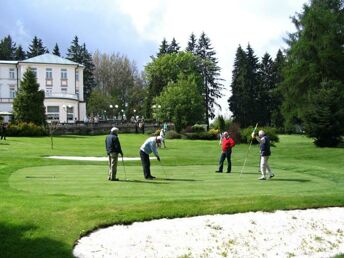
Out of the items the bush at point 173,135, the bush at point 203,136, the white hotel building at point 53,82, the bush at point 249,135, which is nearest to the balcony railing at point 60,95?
the white hotel building at point 53,82

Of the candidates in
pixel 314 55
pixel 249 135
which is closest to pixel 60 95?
pixel 249 135

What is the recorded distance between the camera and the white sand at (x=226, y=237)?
1159 cm

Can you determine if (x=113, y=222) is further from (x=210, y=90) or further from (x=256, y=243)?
(x=210, y=90)

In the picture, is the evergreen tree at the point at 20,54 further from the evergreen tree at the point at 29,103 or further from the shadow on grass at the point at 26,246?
the shadow on grass at the point at 26,246

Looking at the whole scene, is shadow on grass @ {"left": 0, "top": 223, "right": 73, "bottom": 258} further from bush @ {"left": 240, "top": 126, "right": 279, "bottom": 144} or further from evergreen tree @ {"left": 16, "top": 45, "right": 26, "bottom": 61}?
evergreen tree @ {"left": 16, "top": 45, "right": 26, "bottom": 61}

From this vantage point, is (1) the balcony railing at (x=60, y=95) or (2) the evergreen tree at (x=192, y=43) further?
(2) the evergreen tree at (x=192, y=43)

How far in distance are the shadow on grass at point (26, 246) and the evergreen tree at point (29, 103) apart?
4966 centimetres

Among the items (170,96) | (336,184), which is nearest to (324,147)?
(336,184)

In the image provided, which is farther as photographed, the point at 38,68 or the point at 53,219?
the point at 38,68

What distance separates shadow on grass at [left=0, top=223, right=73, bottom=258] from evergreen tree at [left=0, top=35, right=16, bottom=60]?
122466 mm

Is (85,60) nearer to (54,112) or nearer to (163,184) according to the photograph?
(54,112)

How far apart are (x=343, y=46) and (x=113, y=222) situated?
47.8m

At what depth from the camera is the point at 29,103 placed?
59.5m

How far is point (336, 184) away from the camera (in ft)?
66.7
